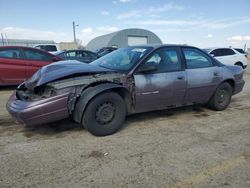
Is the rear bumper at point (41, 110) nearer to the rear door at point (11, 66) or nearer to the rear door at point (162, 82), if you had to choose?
the rear door at point (162, 82)

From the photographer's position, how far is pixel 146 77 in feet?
14.8

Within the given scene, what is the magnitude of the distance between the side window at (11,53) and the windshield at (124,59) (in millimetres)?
4390

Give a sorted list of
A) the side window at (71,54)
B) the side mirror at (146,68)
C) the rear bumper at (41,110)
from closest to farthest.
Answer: the rear bumper at (41,110), the side mirror at (146,68), the side window at (71,54)

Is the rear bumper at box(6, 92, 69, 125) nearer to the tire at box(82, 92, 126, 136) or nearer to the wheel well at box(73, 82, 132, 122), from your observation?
the wheel well at box(73, 82, 132, 122)

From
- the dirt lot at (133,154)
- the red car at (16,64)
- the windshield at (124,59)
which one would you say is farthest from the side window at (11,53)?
the windshield at (124,59)

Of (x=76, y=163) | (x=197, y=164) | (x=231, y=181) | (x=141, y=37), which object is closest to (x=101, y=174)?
(x=76, y=163)

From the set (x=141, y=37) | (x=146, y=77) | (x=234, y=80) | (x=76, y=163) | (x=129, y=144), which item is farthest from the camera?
(x=141, y=37)

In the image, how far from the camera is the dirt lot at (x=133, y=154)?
2.91 m

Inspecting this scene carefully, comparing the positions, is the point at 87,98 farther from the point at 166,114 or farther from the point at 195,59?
the point at 195,59

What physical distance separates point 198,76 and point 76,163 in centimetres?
311

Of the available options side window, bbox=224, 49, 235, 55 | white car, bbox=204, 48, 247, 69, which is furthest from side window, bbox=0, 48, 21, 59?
side window, bbox=224, 49, 235, 55

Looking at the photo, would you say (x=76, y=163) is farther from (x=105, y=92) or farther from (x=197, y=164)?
(x=197, y=164)

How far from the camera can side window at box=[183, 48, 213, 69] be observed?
5168 mm

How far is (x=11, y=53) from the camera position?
27.1 ft
